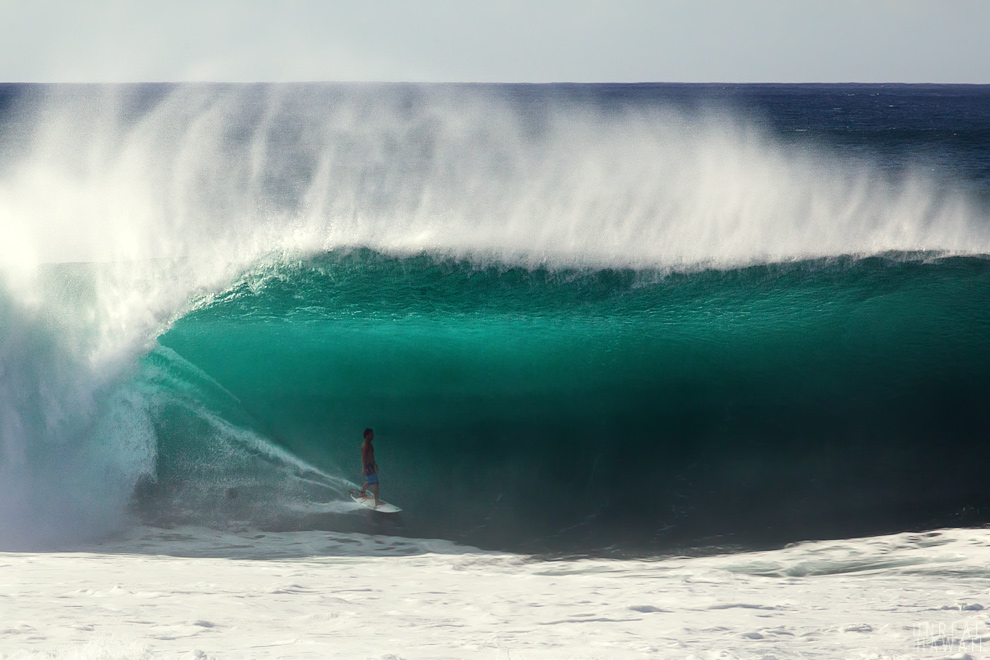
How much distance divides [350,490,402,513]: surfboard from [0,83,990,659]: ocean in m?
0.08

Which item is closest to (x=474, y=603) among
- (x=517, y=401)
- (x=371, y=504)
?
(x=371, y=504)

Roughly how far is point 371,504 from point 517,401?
212cm

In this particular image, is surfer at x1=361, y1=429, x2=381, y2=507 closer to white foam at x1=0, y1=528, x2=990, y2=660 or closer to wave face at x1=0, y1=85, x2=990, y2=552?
wave face at x1=0, y1=85, x2=990, y2=552

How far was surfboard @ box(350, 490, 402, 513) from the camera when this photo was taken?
21.6 feet

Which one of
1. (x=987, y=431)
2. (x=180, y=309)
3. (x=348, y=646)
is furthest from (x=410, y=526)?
(x=987, y=431)

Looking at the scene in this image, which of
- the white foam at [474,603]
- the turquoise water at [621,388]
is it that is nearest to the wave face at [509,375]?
the turquoise water at [621,388]

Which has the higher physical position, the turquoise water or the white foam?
the turquoise water

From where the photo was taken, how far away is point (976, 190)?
1027 inches

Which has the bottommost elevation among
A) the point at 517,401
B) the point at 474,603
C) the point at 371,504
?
the point at 474,603

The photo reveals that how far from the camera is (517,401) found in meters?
8.09

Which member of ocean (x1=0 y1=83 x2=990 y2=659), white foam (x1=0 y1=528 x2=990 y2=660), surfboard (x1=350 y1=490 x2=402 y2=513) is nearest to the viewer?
white foam (x1=0 y1=528 x2=990 y2=660)

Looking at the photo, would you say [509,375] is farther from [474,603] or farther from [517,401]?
[474,603]

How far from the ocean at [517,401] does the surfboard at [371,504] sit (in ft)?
0.27

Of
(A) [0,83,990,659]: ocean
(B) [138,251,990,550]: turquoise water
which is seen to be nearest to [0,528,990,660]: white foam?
(A) [0,83,990,659]: ocean
